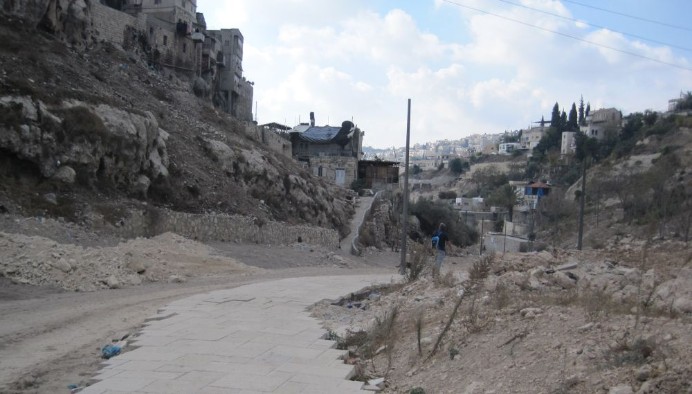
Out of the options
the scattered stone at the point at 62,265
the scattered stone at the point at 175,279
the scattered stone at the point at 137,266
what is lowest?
the scattered stone at the point at 175,279

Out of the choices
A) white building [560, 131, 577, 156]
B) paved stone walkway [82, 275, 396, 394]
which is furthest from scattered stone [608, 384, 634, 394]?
white building [560, 131, 577, 156]

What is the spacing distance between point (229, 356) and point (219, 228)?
20.1 metres

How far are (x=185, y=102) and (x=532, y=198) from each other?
47.5 metres

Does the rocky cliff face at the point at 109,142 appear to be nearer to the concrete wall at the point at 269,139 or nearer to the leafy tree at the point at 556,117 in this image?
the concrete wall at the point at 269,139

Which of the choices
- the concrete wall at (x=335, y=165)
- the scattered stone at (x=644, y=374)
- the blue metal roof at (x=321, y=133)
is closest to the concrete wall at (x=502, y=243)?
the concrete wall at (x=335, y=165)

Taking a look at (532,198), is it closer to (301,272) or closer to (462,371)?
(301,272)

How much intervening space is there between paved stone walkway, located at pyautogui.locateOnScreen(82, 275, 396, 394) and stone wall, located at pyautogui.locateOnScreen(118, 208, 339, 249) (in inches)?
473

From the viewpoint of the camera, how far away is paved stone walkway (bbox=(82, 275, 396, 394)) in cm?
608

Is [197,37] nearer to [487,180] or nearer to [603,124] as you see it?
[487,180]

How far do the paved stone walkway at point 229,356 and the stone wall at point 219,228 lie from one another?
12008 mm

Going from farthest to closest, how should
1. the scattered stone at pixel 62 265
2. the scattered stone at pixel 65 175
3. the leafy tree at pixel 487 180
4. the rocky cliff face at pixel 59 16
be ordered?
the leafy tree at pixel 487 180
the rocky cliff face at pixel 59 16
the scattered stone at pixel 65 175
the scattered stone at pixel 62 265

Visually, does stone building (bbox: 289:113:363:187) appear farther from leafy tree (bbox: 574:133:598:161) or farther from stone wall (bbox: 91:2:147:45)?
leafy tree (bbox: 574:133:598:161)

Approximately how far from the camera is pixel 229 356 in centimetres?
721

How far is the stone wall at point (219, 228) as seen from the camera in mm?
22281
